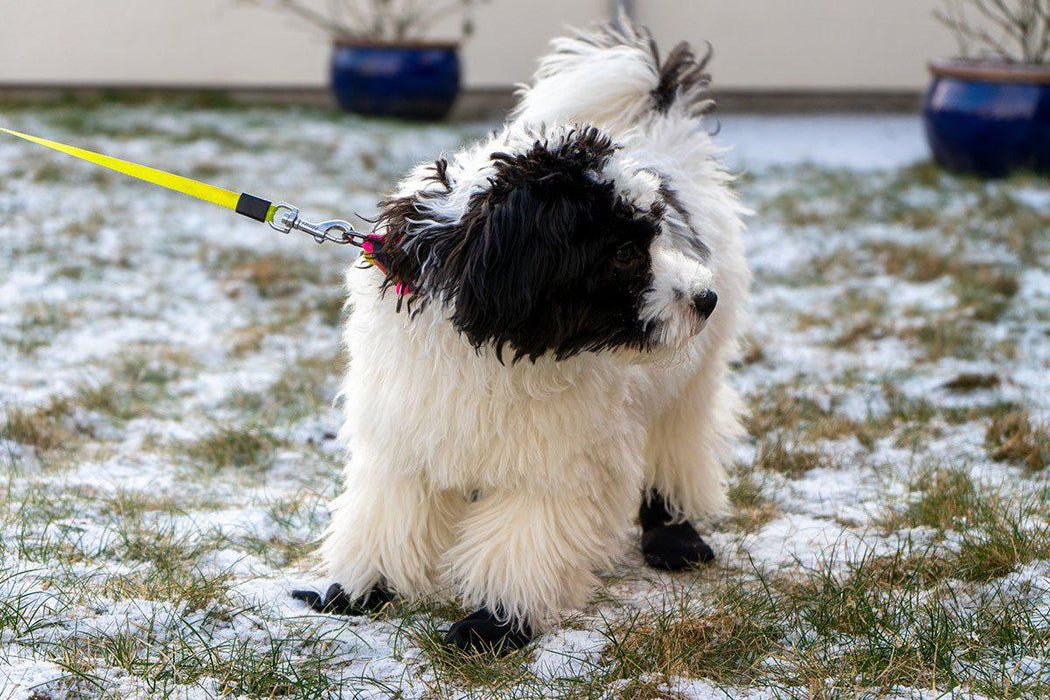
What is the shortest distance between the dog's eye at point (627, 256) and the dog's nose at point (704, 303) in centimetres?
14

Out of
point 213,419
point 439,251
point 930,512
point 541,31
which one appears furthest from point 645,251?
point 541,31

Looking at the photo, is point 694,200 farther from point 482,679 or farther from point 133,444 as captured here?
point 133,444

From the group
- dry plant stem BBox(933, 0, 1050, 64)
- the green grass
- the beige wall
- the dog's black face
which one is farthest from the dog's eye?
the beige wall

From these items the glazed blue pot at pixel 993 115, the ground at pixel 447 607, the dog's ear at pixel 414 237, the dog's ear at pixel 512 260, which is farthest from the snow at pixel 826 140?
the dog's ear at pixel 512 260

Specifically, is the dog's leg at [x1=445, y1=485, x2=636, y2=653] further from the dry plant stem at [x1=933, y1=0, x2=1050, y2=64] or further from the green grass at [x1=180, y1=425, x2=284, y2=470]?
the dry plant stem at [x1=933, y1=0, x2=1050, y2=64]

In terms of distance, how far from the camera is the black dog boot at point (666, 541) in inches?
114

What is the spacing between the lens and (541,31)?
11219 millimetres

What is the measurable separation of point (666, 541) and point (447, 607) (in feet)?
2.25

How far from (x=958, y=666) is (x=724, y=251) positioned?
123cm

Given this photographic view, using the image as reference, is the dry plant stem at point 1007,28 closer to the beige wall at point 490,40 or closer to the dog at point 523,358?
the beige wall at point 490,40

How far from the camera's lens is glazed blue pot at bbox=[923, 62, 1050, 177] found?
7531 mm

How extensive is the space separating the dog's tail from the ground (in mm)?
1204

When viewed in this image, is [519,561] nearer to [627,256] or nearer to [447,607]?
[447,607]

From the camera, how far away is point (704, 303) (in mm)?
2213
